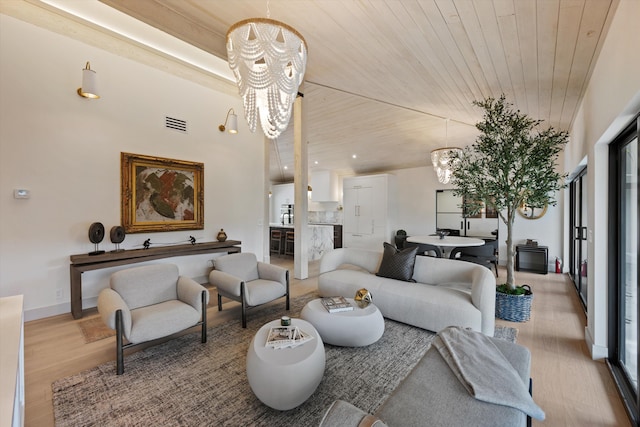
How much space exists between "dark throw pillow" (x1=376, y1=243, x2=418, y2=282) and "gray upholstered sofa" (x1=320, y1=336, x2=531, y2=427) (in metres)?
2.12

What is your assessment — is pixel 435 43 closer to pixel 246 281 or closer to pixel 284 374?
pixel 284 374

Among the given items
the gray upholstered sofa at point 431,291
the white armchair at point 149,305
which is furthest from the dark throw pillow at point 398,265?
the white armchair at point 149,305

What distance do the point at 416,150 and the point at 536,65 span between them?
4.55m

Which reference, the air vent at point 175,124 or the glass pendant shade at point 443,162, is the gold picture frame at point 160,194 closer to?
the air vent at point 175,124

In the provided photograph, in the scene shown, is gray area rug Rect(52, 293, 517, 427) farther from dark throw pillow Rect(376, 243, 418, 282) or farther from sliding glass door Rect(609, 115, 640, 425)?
sliding glass door Rect(609, 115, 640, 425)

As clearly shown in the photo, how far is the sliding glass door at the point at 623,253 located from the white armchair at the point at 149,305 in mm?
3709

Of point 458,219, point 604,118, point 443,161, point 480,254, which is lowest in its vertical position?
point 480,254

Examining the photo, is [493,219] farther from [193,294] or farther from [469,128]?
[193,294]

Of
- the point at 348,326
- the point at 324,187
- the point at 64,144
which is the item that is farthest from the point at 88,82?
the point at 324,187

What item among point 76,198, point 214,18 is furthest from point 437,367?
point 76,198

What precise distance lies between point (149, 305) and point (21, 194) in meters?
2.09

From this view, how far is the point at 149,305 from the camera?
2.86 m

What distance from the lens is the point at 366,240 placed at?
8391 millimetres

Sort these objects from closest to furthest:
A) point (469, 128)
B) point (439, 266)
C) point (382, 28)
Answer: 1. point (382, 28)
2. point (439, 266)
3. point (469, 128)
